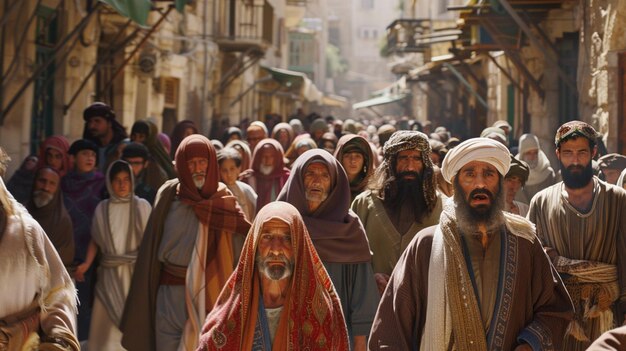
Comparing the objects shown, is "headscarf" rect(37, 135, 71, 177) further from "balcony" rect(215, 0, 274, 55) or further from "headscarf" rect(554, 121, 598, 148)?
"balcony" rect(215, 0, 274, 55)

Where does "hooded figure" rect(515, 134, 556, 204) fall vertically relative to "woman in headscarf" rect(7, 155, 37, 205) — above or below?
above

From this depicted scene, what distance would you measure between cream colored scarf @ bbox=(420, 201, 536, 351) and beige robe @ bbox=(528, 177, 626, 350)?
5.14ft

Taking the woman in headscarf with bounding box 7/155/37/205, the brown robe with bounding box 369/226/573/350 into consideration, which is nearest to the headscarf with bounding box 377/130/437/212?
the brown robe with bounding box 369/226/573/350

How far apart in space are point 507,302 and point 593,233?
1.58 m

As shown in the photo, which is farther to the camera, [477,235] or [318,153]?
[318,153]

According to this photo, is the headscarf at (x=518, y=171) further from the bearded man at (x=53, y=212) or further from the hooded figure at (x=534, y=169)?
the bearded man at (x=53, y=212)

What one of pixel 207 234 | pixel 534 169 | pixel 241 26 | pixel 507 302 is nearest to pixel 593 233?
pixel 507 302

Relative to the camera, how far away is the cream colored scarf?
4285 millimetres

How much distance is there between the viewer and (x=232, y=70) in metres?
26.0

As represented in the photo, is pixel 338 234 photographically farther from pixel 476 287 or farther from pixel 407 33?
pixel 407 33

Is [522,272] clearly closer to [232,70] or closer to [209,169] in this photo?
[209,169]

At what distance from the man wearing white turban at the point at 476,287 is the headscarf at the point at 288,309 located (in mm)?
190

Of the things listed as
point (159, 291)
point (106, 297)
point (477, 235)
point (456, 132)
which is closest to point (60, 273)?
point (477, 235)

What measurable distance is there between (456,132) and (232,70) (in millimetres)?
5908
